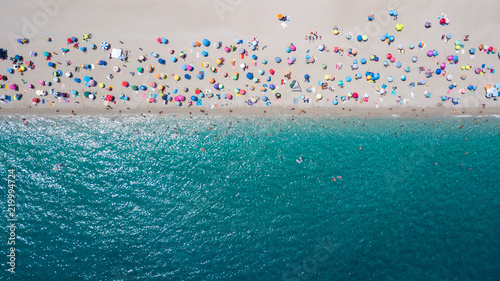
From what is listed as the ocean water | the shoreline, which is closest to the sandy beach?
the shoreline

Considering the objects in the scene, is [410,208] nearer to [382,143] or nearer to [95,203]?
[382,143]

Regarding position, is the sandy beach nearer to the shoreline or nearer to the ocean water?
the shoreline

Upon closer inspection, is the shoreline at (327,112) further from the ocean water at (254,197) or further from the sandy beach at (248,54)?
the ocean water at (254,197)

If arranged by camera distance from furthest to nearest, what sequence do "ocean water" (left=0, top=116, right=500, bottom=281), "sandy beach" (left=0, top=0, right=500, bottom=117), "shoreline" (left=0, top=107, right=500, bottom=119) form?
"shoreline" (left=0, top=107, right=500, bottom=119) < "ocean water" (left=0, top=116, right=500, bottom=281) < "sandy beach" (left=0, top=0, right=500, bottom=117)

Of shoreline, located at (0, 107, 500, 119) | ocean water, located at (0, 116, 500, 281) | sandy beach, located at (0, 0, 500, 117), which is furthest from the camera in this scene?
shoreline, located at (0, 107, 500, 119)

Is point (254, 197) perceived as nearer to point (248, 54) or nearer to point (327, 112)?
point (327, 112)

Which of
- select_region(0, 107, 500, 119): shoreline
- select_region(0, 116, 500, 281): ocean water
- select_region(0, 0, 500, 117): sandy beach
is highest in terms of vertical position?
select_region(0, 0, 500, 117): sandy beach

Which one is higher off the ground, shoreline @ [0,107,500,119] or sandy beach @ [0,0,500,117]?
sandy beach @ [0,0,500,117]
